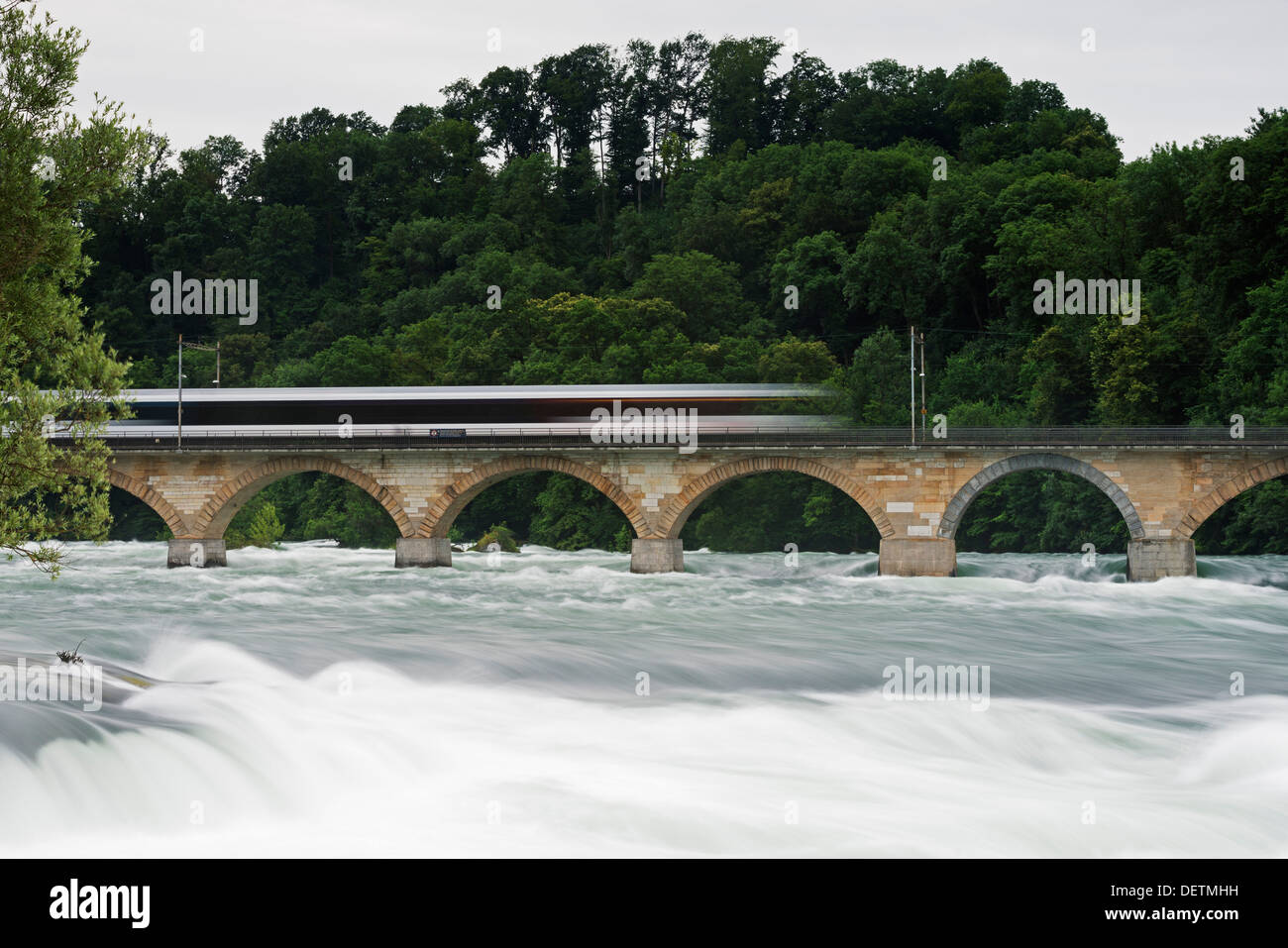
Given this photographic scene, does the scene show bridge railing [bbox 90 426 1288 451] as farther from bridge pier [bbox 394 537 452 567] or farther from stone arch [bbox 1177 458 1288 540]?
bridge pier [bbox 394 537 452 567]

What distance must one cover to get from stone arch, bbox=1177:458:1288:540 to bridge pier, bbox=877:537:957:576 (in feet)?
23.6

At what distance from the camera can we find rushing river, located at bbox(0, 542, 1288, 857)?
13.7 meters

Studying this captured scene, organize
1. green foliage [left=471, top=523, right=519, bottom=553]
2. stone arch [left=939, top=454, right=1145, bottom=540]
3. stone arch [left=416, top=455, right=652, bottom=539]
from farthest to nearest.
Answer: green foliage [left=471, top=523, right=519, bottom=553]
stone arch [left=416, top=455, right=652, bottom=539]
stone arch [left=939, top=454, right=1145, bottom=540]

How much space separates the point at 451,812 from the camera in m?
14.3

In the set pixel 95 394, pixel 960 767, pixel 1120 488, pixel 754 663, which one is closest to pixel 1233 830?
pixel 960 767

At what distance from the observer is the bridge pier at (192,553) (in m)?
49.9

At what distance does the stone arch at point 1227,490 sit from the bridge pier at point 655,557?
1643cm

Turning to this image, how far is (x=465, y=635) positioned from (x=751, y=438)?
20.4m

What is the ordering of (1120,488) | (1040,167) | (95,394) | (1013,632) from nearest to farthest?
(95,394), (1013,632), (1120,488), (1040,167)

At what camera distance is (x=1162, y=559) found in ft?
143

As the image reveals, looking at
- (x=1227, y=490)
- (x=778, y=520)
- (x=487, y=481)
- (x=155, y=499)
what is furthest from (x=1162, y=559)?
(x=155, y=499)

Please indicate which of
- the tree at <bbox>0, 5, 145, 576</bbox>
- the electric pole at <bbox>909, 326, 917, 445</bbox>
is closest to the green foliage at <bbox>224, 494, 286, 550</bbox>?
the electric pole at <bbox>909, 326, 917, 445</bbox>

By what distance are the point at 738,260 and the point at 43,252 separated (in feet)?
218

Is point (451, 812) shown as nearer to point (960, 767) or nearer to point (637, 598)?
point (960, 767)
